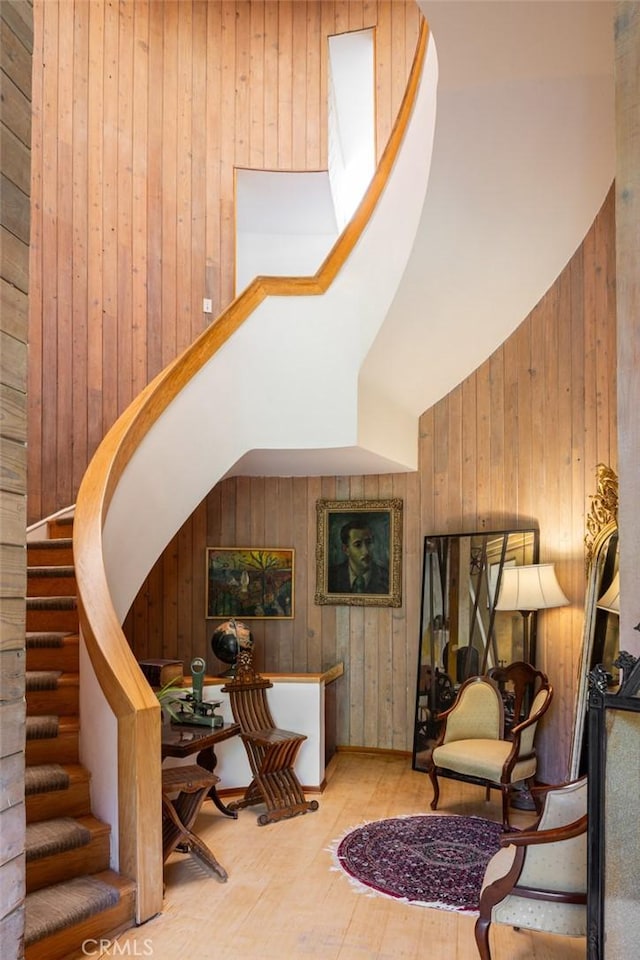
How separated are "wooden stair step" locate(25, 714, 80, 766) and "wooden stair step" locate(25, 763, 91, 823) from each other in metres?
0.10

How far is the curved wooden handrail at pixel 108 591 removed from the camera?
125 inches

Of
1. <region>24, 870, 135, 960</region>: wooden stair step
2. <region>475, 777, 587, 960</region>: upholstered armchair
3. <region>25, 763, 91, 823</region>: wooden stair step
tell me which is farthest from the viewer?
<region>25, 763, 91, 823</region>: wooden stair step

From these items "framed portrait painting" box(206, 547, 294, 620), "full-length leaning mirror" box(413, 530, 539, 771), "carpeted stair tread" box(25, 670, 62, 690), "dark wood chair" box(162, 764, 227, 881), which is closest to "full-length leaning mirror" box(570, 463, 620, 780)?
"full-length leaning mirror" box(413, 530, 539, 771)

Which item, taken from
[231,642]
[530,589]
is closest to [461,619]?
[530,589]

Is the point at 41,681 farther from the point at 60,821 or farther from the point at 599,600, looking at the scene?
the point at 599,600

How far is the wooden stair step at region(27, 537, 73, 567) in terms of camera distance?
471 cm

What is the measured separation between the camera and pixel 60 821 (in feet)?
10.8

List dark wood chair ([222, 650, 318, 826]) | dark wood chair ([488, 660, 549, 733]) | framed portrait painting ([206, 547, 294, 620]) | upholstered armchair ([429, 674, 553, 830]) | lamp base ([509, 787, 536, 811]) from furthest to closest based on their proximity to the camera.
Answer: framed portrait painting ([206, 547, 294, 620])
dark wood chair ([488, 660, 549, 733])
lamp base ([509, 787, 536, 811])
dark wood chair ([222, 650, 318, 826])
upholstered armchair ([429, 674, 553, 830])

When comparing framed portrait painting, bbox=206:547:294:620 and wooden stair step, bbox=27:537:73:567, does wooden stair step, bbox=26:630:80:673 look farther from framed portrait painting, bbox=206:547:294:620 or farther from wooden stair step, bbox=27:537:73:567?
framed portrait painting, bbox=206:547:294:620

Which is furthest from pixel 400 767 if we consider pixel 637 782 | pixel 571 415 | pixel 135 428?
pixel 637 782

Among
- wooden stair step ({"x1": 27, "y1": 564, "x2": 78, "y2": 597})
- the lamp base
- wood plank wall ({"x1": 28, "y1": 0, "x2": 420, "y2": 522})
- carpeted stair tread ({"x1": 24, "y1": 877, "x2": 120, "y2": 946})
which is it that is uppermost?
wood plank wall ({"x1": 28, "y1": 0, "x2": 420, "y2": 522})

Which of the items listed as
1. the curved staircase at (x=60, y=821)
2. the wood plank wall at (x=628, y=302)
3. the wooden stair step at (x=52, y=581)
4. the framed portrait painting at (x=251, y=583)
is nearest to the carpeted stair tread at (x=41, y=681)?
the curved staircase at (x=60, y=821)

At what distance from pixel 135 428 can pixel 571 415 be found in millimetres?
3029

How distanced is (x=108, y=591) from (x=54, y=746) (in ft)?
2.69
